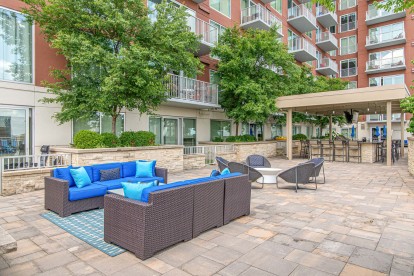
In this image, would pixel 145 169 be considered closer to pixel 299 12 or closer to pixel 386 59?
pixel 299 12

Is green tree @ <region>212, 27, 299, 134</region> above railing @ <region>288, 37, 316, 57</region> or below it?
below

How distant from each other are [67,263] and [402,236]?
4869mm

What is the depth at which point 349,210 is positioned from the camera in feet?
18.9

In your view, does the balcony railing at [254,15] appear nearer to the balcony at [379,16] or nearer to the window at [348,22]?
the balcony at [379,16]

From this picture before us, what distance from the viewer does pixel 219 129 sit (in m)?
17.2

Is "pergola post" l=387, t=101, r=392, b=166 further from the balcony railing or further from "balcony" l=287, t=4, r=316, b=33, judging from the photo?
"balcony" l=287, t=4, r=316, b=33

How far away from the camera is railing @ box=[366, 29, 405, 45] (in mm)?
→ 26812

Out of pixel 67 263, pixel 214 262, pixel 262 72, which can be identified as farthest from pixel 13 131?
pixel 262 72

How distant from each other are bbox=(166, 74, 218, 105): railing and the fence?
2.42 metres

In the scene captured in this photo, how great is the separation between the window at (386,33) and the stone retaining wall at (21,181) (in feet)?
105

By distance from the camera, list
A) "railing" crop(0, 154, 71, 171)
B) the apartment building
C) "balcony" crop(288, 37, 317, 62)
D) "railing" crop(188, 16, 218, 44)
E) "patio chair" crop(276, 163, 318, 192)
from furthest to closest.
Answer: "balcony" crop(288, 37, 317, 62)
"railing" crop(188, 16, 218, 44)
the apartment building
"patio chair" crop(276, 163, 318, 192)
"railing" crop(0, 154, 71, 171)

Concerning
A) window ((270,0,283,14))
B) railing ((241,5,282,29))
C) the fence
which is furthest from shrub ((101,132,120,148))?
window ((270,0,283,14))

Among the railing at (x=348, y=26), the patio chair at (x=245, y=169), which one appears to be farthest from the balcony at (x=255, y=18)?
the railing at (x=348, y=26)

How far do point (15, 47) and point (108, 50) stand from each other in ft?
9.46
